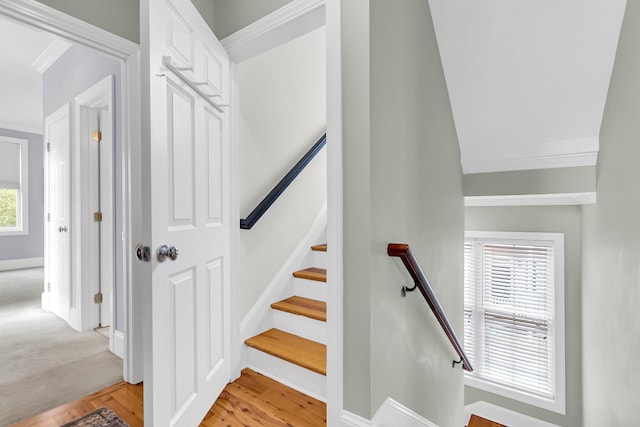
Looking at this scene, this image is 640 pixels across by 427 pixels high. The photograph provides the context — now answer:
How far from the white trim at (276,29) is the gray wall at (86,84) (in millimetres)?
1024

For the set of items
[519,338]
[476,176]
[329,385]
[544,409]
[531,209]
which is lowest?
[544,409]

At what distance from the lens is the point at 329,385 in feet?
4.50

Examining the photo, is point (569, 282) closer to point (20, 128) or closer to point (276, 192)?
point (276, 192)

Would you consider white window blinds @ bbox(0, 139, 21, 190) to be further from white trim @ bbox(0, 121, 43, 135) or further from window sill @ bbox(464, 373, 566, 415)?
window sill @ bbox(464, 373, 566, 415)

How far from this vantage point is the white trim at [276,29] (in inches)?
58.1

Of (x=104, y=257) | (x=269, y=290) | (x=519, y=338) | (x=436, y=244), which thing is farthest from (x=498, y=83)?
(x=104, y=257)

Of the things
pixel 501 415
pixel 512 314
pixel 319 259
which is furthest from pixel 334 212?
pixel 501 415

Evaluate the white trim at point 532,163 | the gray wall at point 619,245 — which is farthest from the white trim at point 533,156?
the gray wall at point 619,245

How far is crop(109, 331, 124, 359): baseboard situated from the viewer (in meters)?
2.25

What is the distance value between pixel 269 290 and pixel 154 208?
1203 mm

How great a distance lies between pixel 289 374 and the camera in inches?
71.0

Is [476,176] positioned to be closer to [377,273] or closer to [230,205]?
[377,273]

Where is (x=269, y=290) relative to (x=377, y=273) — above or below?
below

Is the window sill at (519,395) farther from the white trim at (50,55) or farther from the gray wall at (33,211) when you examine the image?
the gray wall at (33,211)
